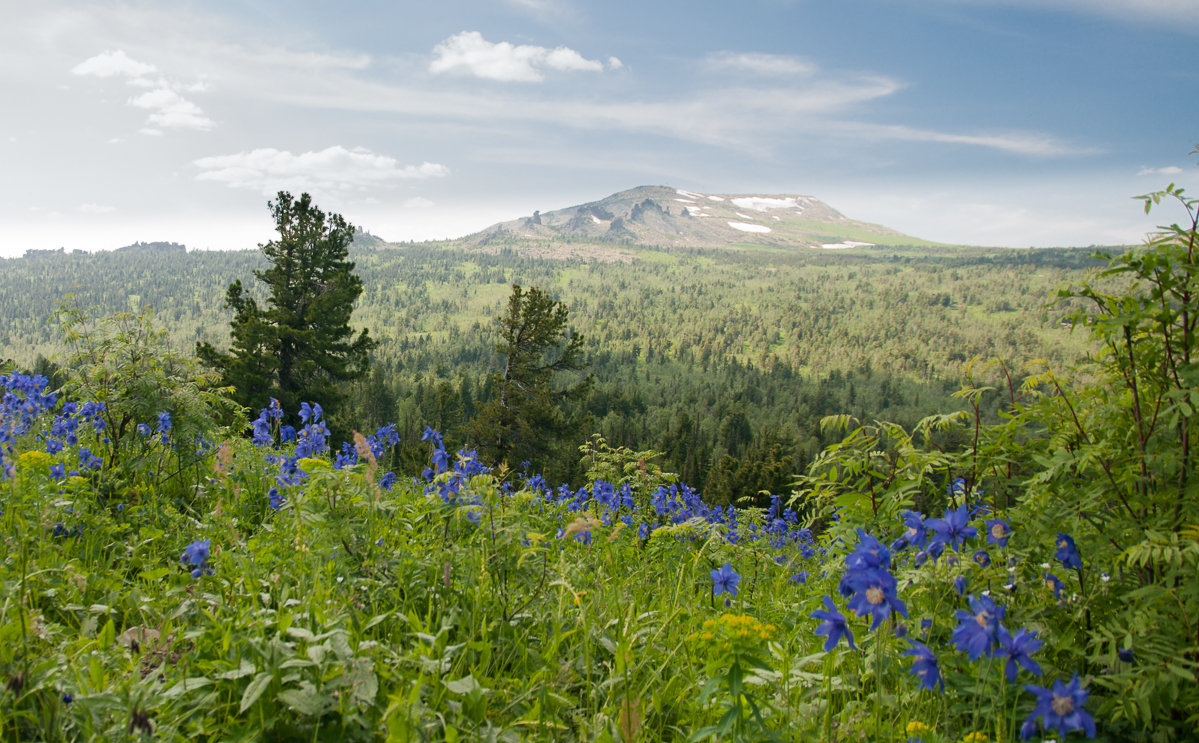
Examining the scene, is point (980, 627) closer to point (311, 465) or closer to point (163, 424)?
point (311, 465)

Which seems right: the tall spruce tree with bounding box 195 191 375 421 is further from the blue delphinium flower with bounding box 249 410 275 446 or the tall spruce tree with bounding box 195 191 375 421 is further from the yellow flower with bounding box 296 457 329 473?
the yellow flower with bounding box 296 457 329 473

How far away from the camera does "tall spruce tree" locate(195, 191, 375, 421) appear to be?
943 inches

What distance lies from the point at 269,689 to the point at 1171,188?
460 cm

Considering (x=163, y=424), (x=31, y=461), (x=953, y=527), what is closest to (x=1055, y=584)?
(x=953, y=527)

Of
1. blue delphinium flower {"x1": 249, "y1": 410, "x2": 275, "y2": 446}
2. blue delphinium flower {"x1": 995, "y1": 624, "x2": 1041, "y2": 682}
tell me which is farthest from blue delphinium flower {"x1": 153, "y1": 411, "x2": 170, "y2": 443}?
blue delphinium flower {"x1": 995, "y1": 624, "x2": 1041, "y2": 682}

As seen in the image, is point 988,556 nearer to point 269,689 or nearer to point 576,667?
point 576,667

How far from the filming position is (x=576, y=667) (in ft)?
8.88

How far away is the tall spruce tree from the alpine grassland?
22537mm

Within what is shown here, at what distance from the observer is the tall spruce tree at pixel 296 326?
23953 millimetres

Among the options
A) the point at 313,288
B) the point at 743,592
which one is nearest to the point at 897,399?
the point at 313,288

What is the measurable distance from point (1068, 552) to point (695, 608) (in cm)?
197

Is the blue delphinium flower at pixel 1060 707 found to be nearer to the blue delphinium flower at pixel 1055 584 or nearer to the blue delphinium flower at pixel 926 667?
the blue delphinium flower at pixel 926 667

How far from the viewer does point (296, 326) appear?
1035 inches

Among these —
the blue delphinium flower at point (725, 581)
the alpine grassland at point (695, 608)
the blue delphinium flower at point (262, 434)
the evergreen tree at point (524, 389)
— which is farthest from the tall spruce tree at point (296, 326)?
the blue delphinium flower at point (725, 581)
